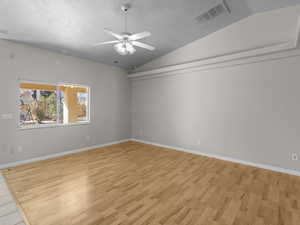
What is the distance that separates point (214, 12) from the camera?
309 cm

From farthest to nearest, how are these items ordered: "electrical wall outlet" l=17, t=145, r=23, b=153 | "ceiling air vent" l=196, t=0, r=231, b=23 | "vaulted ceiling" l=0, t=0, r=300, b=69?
"electrical wall outlet" l=17, t=145, r=23, b=153, "ceiling air vent" l=196, t=0, r=231, b=23, "vaulted ceiling" l=0, t=0, r=300, b=69

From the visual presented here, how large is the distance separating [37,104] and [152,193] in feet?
12.8

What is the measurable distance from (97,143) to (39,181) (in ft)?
7.95

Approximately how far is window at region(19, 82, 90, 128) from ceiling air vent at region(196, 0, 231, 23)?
4012 millimetres

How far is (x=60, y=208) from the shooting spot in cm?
198

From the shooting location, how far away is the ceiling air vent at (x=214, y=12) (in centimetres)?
293

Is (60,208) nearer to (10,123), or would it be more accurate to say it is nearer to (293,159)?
(10,123)

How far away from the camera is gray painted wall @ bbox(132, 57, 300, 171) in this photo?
3.17 metres

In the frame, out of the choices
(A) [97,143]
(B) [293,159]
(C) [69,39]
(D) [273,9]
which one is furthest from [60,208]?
(D) [273,9]

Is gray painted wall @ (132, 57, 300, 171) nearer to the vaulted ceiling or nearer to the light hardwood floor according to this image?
the light hardwood floor

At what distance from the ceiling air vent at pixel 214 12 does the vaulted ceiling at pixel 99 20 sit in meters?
0.11

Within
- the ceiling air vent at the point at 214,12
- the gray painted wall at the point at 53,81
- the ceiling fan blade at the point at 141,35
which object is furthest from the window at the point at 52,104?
the ceiling air vent at the point at 214,12

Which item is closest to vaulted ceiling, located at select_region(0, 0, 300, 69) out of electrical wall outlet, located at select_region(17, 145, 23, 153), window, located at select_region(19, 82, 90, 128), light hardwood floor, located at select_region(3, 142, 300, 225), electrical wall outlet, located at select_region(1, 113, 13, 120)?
window, located at select_region(19, 82, 90, 128)

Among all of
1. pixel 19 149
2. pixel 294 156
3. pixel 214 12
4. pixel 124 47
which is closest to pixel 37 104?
pixel 19 149
